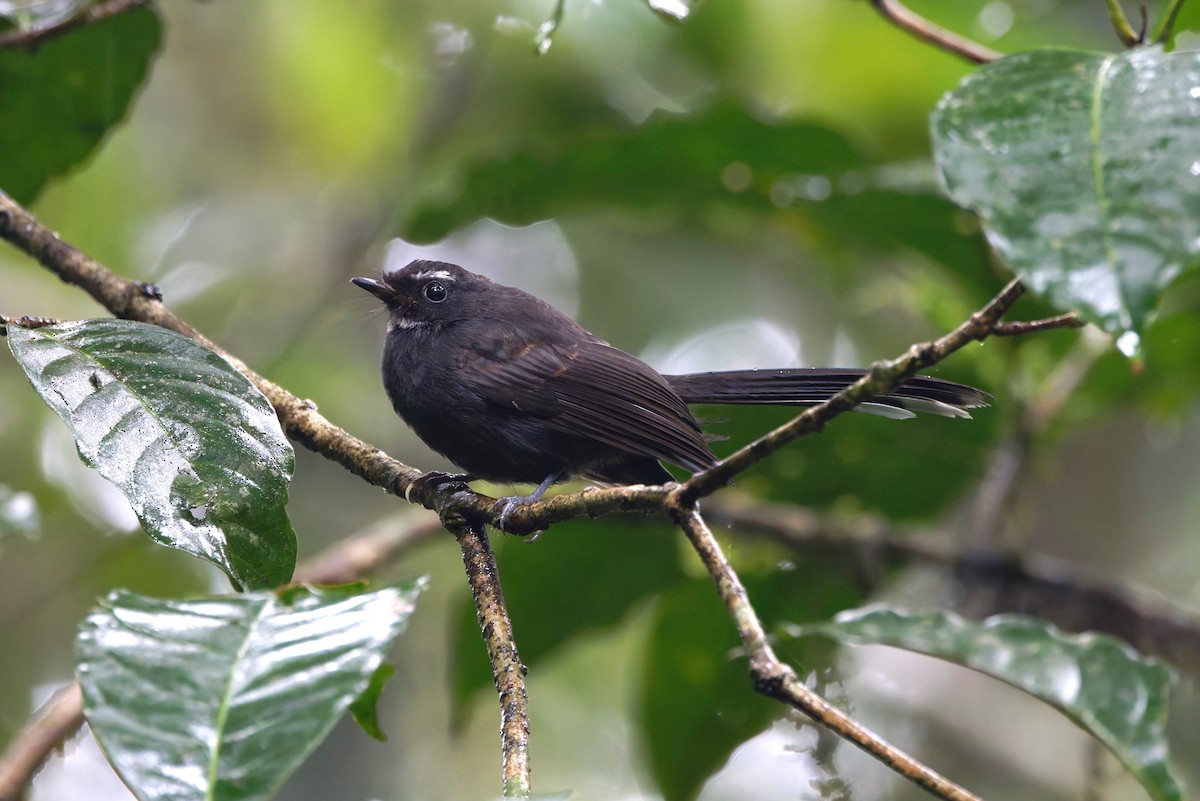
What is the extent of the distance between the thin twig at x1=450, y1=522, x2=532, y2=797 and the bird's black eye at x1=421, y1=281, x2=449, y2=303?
1764 mm

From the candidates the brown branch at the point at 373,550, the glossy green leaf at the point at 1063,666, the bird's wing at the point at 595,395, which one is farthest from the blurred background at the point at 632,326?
the glossy green leaf at the point at 1063,666

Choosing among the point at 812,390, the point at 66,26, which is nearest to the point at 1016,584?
the point at 812,390

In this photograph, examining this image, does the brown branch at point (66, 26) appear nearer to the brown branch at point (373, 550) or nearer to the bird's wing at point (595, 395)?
the bird's wing at point (595, 395)

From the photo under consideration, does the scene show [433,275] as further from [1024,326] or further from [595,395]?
[1024,326]

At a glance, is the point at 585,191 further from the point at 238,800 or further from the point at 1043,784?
the point at 1043,784

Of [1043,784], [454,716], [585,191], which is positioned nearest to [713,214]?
[585,191]

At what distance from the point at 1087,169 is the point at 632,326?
15.3 feet

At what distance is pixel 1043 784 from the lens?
192 inches

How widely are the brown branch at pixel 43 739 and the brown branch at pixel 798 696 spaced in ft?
6.69

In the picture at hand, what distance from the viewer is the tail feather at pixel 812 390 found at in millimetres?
2855

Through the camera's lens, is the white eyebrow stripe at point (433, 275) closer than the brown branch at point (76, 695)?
No

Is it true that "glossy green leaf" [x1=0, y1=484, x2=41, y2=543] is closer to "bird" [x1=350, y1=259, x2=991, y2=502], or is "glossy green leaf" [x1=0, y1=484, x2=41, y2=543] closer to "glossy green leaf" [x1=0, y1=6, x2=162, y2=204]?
"glossy green leaf" [x1=0, y1=6, x2=162, y2=204]

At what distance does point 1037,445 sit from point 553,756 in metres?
3.81

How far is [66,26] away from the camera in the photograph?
2.87m
